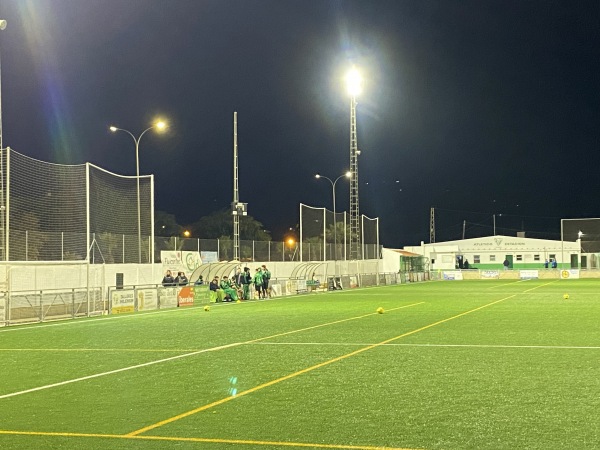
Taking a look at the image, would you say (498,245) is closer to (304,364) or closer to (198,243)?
(198,243)

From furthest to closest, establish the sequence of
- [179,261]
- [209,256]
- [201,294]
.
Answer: [209,256], [179,261], [201,294]

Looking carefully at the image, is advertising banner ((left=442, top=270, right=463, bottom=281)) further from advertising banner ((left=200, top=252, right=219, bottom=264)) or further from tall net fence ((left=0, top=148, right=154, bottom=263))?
tall net fence ((left=0, top=148, right=154, bottom=263))

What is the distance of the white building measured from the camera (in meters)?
90.5

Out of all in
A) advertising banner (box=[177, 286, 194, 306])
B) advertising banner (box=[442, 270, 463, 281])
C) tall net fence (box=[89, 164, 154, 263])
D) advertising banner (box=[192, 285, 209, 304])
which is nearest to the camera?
tall net fence (box=[89, 164, 154, 263])

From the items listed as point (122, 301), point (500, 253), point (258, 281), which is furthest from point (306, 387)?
point (500, 253)

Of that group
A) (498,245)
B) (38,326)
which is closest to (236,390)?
(38,326)

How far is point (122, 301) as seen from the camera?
29281 mm

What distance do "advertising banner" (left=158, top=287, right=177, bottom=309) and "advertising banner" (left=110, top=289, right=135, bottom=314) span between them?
86.8 inches

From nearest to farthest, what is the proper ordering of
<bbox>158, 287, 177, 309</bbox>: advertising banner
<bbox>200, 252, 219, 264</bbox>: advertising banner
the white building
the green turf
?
the green turf < <bbox>158, 287, 177, 309</bbox>: advertising banner < <bbox>200, 252, 219, 264</bbox>: advertising banner < the white building

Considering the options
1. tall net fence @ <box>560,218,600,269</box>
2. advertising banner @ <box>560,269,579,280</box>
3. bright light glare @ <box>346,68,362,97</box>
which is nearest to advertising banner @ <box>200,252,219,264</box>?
bright light glare @ <box>346,68,362,97</box>

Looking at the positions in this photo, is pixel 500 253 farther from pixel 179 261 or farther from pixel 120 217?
pixel 120 217

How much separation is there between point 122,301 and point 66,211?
13.3 ft

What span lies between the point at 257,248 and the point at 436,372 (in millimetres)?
39146

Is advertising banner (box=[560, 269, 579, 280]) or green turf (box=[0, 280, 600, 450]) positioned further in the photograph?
advertising banner (box=[560, 269, 579, 280])
